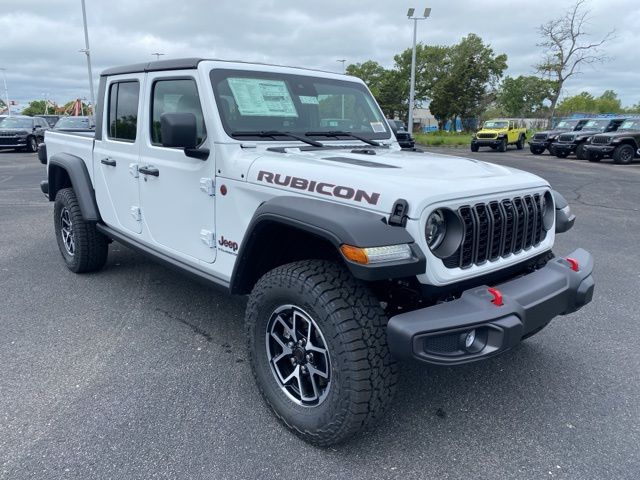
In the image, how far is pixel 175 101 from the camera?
11.4 ft

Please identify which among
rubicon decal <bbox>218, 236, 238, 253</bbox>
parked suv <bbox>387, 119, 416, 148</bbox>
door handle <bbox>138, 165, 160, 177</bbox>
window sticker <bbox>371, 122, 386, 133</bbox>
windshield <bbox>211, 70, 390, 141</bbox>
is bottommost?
rubicon decal <bbox>218, 236, 238, 253</bbox>

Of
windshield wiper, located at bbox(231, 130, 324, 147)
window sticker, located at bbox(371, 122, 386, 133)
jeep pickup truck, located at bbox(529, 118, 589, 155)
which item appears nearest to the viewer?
windshield wiper, located at bbox(231, 130, 324, 147)

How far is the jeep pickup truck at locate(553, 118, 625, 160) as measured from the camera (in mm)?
21547

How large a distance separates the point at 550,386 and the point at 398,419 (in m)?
1.05

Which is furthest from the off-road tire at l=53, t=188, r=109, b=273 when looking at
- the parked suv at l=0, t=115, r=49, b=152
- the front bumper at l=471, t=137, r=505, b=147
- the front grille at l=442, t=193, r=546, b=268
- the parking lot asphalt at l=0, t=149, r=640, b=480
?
the front bumper at l=471, t=137, r=505, b=147

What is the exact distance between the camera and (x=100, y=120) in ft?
14.5

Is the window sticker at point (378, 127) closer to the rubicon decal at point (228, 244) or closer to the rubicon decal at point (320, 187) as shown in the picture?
the rubicon decal at point (320, 187)

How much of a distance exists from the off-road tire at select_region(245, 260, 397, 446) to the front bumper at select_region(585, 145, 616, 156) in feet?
66.6

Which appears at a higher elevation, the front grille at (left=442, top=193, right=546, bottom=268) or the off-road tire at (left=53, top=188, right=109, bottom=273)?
the front grille at (left=442, top=193, right=546, bottom=268)

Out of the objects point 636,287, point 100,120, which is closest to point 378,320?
point 100,120

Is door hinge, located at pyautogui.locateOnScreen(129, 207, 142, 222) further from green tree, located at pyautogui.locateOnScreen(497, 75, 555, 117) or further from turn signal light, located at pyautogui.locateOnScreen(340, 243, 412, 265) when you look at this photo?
green tree, located at pyautogui.locateOnScreen(497, 75, 555, 117)

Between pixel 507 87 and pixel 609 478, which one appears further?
pixel 507 87

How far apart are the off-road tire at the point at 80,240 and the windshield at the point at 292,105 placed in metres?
2.33

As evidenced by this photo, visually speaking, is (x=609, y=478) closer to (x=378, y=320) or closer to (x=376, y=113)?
(x=378, y=320)
